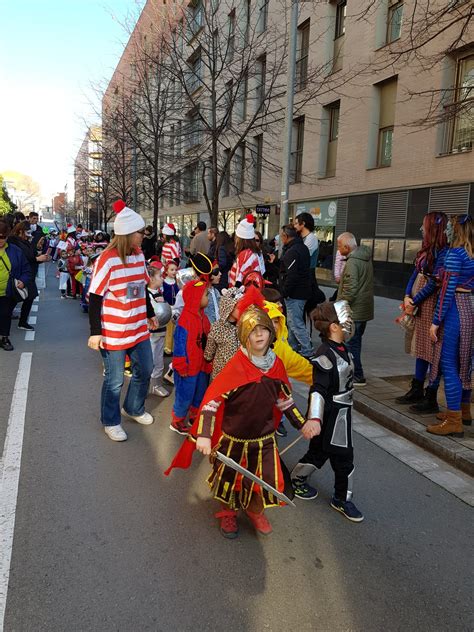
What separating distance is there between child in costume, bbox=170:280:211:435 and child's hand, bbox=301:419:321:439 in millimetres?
1557

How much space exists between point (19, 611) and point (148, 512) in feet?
3.34

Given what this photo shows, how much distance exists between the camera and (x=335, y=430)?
3209 millimetres

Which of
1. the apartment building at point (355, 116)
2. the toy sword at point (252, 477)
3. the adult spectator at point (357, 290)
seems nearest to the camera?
the toy sword at point (252, 477)

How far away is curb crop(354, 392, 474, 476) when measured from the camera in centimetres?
406

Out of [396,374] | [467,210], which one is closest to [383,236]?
[467,210]

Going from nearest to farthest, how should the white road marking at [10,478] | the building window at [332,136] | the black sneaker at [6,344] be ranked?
1. the white road marking at [10,478]
2. the black sneaker at [6,344]
3. the building window at [332,136]

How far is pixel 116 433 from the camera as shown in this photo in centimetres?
443

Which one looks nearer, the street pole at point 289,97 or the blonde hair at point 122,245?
the blonde hair at point 122,245

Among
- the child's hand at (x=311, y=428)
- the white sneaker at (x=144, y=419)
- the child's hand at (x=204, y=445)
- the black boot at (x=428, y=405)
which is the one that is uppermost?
the child's hand at (x=311, y=428)

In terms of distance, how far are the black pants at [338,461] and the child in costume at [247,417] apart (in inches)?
16.2

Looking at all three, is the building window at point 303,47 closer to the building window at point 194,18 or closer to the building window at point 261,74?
the building window at point 261,74

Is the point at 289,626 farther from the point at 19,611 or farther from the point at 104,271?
the point at 104,271

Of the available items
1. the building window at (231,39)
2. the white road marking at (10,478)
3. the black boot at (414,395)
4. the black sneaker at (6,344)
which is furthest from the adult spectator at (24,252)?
the building window at (231,39)

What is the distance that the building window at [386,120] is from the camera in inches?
589
